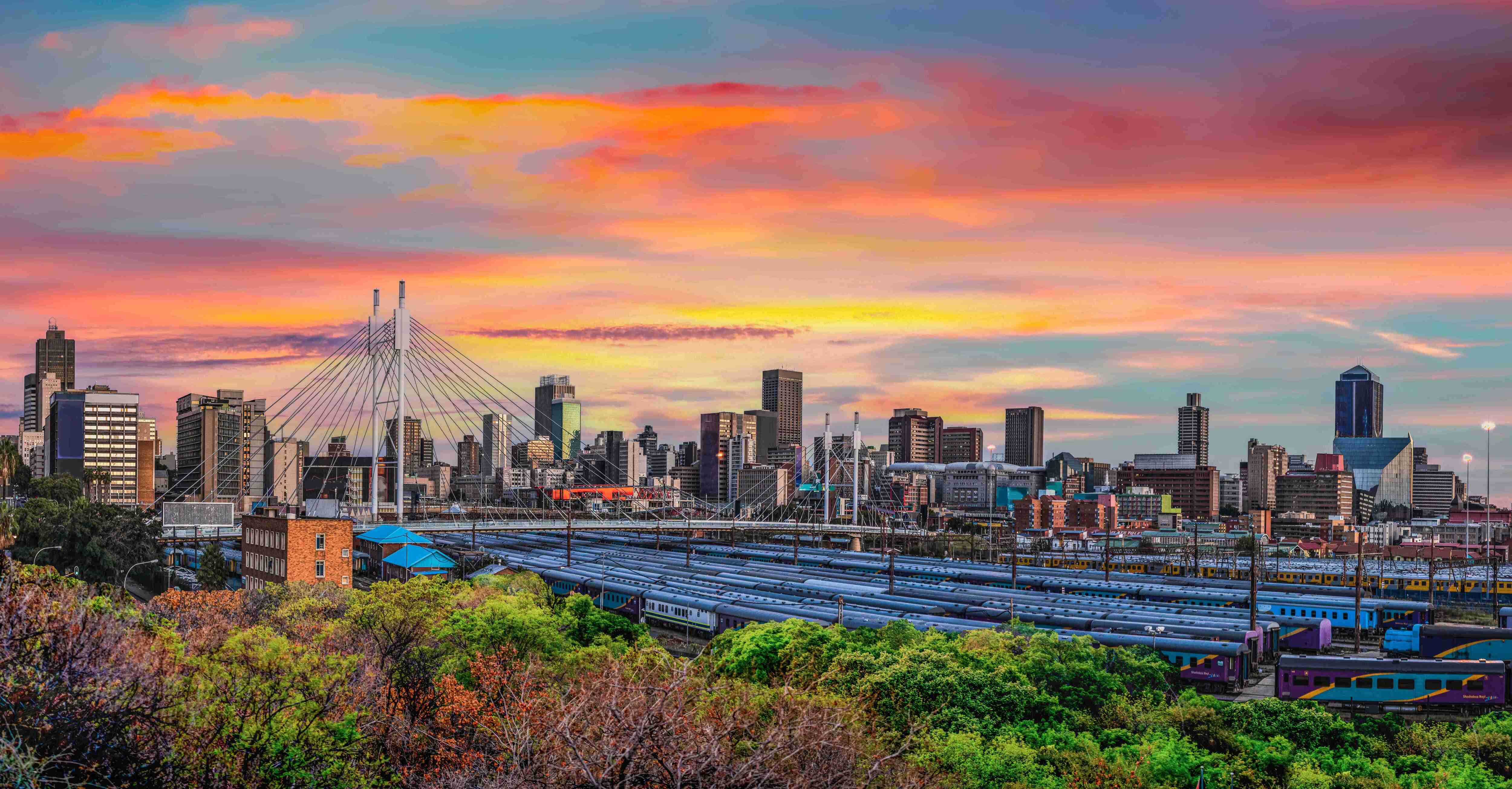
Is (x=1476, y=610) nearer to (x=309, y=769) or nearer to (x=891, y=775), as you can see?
(x=891, y=775)

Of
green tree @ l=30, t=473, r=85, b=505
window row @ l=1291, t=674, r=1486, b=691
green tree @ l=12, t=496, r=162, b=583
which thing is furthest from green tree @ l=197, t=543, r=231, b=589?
window row @ l=1291, t=674, r=1486, b=691

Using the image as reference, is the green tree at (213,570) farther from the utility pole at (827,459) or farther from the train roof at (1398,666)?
the utility pole at (827,459)

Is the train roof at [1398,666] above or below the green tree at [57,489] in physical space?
below

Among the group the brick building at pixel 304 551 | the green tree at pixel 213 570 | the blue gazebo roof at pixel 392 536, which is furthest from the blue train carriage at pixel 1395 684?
the blue gazebo roof at pixel 392 536

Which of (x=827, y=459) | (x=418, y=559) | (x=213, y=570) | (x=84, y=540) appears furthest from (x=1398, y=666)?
(x=827, y=459)

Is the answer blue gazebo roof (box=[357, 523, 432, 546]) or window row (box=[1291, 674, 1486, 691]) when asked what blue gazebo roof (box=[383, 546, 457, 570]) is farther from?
window row (box=[1291, 674, 1486, 691])

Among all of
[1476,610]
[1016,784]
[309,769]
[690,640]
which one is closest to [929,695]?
[1016,784]
